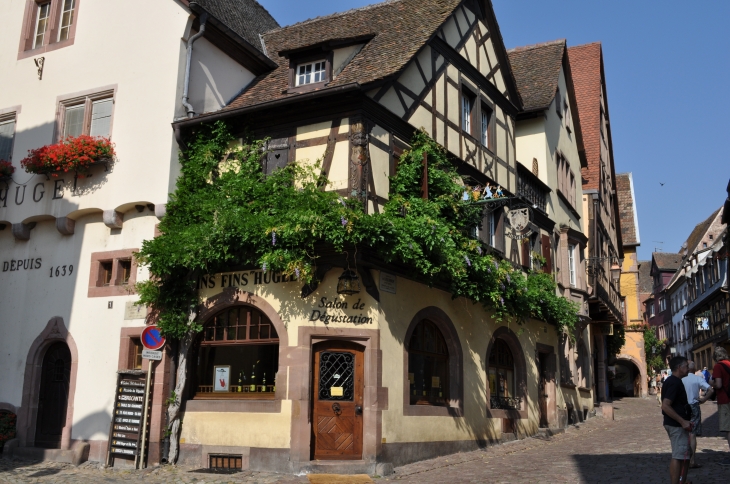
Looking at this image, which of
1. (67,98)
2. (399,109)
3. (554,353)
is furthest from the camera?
(554,353)

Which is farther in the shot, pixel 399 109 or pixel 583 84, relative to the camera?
pixel 583 84

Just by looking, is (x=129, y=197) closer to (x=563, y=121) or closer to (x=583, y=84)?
(x=563, y=121)

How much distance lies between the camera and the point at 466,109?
59.4ft

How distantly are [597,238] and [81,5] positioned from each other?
19.6 metres

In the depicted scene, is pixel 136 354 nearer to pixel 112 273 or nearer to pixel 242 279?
pixel 112 273

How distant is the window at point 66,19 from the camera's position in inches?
676

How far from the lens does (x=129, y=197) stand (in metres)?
15.0

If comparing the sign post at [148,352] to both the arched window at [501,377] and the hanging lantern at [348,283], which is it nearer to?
the hanging lantern at [348,283]

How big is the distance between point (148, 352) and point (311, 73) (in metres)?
6.37

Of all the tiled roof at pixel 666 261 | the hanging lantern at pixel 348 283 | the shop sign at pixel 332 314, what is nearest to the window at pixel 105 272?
the shop sign at pixel 332 314

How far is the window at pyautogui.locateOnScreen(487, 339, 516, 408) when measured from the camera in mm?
17656

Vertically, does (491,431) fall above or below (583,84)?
below

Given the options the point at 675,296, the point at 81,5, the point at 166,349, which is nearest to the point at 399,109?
the point at 166,349

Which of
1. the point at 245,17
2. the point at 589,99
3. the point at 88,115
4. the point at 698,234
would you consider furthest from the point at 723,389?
the point at 698,234
